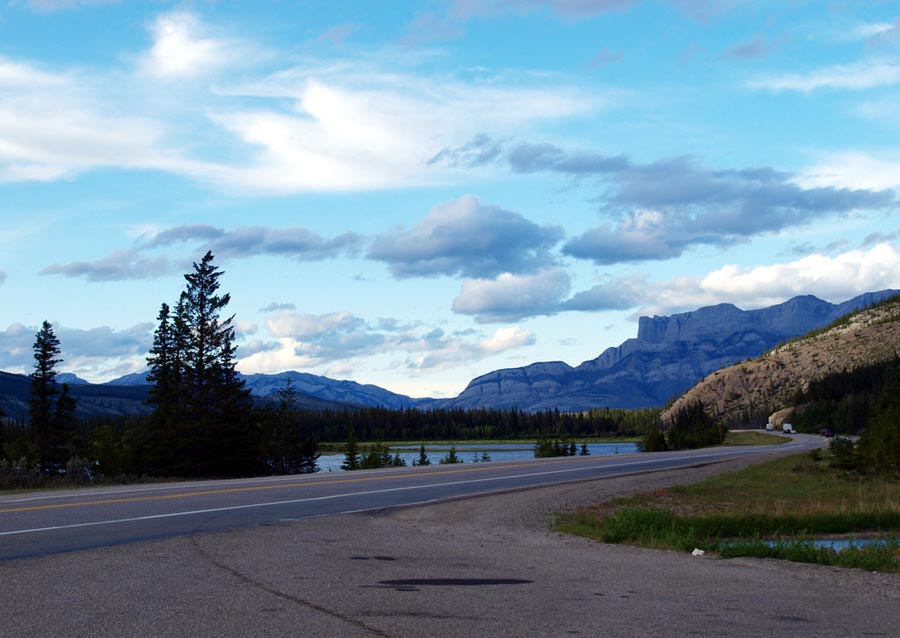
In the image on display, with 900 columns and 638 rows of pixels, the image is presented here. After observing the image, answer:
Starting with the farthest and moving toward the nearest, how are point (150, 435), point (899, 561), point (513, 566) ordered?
point (150, 435) < point (899, 561) < point (513, 566)

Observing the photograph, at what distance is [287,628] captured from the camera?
726cm

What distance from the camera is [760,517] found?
18.9 m

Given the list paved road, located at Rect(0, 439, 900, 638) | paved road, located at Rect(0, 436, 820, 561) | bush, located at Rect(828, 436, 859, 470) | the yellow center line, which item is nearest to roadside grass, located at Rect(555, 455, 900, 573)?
paved road, located at Rect(0, 439, 900, 638)

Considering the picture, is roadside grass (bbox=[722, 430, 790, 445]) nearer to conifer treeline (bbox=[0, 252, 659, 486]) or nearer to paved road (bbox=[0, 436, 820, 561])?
conifer treeline (bbox=[0, 252, 659, 486])

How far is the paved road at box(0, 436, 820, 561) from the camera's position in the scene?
13094mm

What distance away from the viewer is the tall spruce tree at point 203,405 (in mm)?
58594

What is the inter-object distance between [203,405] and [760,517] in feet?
154

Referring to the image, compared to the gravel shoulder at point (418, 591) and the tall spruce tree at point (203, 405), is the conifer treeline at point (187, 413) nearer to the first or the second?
the tall spruce tree at point (203, 405)

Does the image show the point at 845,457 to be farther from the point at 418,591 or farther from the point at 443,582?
the point at 418,591

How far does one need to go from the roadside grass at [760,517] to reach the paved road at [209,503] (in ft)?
13.1

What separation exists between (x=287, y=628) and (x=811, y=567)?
7.34m

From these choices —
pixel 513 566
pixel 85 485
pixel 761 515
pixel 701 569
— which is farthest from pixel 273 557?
pixel 85 485

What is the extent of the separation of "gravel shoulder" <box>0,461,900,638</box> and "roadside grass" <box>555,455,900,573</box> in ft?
3.40

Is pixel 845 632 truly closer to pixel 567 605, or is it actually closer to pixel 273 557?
pixel 567 605
